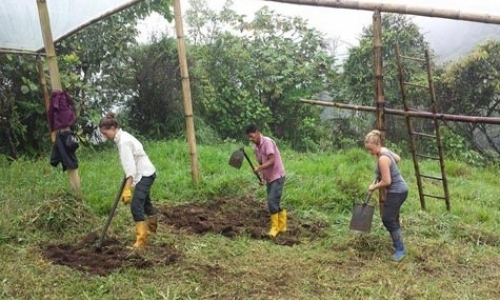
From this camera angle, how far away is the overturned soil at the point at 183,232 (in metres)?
4.80

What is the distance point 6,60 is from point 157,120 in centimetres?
339

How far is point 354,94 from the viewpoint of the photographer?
1215 centimetres

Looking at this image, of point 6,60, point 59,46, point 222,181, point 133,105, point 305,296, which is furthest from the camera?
point 133,105

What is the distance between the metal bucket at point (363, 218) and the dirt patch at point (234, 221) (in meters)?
0.71

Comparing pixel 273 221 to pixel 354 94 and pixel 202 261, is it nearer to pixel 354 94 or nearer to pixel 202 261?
pixel 202 261

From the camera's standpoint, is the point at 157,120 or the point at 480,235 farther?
the point at 157,120

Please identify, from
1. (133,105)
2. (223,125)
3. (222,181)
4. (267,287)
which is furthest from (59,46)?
(267,287)

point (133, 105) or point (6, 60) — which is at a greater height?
point (6, 60)

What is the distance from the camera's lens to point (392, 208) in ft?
16.5

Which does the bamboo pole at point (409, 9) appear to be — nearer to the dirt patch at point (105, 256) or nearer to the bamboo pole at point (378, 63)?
the bamboo pole at point (378, 63)

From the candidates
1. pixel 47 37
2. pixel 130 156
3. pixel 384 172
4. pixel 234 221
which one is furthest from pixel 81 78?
pixel 384 172

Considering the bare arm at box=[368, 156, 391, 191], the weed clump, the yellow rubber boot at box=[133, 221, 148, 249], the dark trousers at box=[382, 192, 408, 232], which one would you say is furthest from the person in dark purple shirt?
the dark trousers at box=[382, 192, 408, 232]

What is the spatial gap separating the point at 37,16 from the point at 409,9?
15.4ft

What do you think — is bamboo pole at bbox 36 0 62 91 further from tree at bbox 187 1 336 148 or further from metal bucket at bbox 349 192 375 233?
tree at bbox 187 1 336 148
